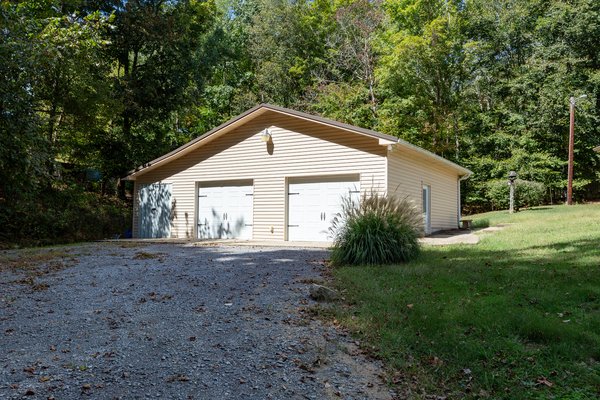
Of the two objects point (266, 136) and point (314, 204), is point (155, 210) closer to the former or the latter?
point (266, 136)

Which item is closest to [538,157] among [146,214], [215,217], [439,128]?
[439,128]

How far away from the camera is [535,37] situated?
24.6m

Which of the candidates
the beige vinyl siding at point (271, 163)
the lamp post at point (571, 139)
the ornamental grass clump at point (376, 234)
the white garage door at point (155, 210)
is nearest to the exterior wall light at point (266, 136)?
the beige vinyl siding at point (271, 163)

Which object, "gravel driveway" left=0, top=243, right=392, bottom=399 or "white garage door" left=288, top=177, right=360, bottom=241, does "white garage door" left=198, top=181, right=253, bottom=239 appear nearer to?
"white garage door" left=288, top=177, right=360, bottom=241

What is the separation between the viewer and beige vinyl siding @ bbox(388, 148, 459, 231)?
11453 millimetres

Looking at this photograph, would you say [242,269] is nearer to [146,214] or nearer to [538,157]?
[146,214]

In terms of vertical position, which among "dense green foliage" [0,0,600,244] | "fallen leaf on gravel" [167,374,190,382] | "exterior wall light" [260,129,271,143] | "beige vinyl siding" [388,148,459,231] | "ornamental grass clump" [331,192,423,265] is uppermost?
"dense green foliage" [0,0,600,244]

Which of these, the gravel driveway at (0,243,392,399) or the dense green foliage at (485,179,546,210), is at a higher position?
the dense green foliage at (485,179,546,210)

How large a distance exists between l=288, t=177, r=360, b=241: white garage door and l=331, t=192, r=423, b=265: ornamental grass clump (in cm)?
392

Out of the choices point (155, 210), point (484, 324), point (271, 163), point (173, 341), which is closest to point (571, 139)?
point (271, 163)

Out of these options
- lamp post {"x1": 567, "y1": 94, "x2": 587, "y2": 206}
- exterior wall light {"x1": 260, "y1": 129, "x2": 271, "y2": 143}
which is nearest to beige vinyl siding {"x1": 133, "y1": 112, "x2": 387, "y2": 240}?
exterior wall light {"x1": 260, "y1": 129, "x2": 271, "y2": 143}

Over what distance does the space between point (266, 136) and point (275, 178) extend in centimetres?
129

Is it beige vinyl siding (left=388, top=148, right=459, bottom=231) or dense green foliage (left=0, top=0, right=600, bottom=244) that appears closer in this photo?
beige vinyl siding (left=388, top=148, right=459, bottom=231)

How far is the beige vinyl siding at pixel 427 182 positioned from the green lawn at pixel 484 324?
4.14 m
